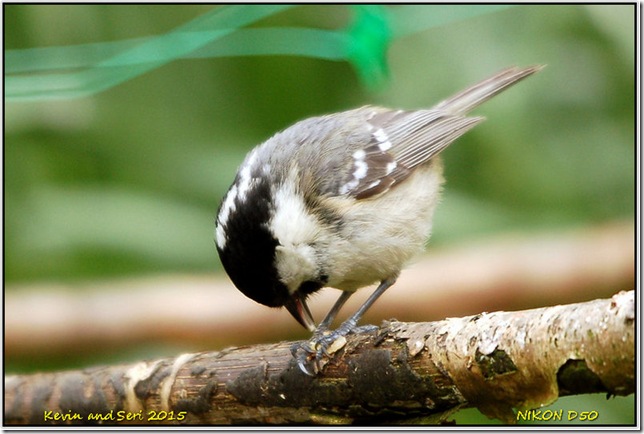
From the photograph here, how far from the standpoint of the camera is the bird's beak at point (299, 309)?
2.88 meters

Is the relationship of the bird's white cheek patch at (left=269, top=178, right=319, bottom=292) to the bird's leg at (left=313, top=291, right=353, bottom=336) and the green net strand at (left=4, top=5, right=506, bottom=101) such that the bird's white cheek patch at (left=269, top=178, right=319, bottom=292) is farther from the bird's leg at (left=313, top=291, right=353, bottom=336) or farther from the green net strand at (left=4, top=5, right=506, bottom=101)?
the green net strand at (left=4, top=5, right=506, bottom=101)

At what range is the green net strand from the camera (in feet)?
11.1

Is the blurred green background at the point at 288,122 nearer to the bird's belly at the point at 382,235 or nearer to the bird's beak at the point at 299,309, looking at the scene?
the bird's belly at the point at 382,235

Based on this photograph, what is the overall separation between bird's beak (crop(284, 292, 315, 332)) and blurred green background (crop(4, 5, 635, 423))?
1547 millimetres

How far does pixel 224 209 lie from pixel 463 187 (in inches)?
85.5

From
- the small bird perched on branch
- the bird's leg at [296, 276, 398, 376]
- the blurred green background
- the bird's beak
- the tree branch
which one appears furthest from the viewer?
the blurred green background

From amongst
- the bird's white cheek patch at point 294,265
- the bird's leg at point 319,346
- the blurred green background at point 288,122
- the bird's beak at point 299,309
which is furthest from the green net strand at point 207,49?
the bird's leg at point 319,346

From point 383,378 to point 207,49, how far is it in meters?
2.42

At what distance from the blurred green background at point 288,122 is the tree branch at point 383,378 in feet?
4.30

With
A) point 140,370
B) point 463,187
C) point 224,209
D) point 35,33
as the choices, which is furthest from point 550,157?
point 35,33

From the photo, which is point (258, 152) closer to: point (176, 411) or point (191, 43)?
point (191, 43)

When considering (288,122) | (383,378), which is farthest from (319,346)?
(288,122)

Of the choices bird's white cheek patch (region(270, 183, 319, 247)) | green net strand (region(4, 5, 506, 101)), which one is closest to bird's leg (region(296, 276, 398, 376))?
bird's white cheek patch (region(270, 183, 319, 247))

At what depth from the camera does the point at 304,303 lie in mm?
2953
